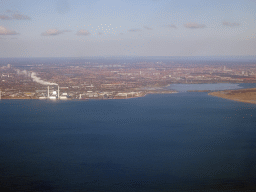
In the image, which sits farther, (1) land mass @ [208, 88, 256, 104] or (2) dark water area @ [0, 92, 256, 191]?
(1) land mass @ [208, 88, 256, 104]

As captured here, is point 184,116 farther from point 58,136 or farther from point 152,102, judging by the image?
point 58,136

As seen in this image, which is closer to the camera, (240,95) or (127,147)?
(127,147)

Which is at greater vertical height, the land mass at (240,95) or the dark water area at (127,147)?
the land mass at (240,95)

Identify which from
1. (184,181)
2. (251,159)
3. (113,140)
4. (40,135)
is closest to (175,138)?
(113,140)

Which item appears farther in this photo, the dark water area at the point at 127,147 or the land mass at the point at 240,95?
the land mass at the point at 240,95

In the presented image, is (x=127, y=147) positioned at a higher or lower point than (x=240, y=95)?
lower

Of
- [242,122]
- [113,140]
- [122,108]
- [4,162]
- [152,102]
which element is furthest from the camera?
[152,102]

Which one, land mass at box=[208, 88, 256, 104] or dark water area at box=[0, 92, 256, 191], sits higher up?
land mass at box=[208, 88, 256, 104]

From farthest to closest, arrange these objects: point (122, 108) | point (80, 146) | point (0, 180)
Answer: point (122, 108)
point (80, 146)
point (0, 180)
